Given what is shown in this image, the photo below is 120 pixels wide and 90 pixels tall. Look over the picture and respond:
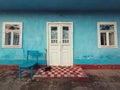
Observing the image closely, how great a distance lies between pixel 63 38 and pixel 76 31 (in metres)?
0.70

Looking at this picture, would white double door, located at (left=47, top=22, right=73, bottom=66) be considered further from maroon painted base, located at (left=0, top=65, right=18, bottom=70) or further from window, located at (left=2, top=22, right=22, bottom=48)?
maroon painted base, located at (left=0, top=65, right=18, bottom=70)

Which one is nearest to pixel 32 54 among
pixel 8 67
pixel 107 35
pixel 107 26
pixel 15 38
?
pixel 15 38

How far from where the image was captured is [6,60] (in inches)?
217

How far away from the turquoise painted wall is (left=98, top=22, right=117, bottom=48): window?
15 centimetres

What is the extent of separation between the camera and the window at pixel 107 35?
219 inches

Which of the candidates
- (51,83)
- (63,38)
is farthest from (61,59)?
(51,83)

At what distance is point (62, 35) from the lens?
5.62 metres

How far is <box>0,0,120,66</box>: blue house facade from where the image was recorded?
219 inches

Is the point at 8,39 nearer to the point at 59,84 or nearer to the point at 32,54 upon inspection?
the point at 32,54

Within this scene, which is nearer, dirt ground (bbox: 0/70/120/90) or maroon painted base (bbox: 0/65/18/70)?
dirt ground (bbox: 0/70/120/90)

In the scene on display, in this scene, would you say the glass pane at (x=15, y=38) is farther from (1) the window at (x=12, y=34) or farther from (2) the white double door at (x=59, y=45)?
(2) the white double door at (x=59, y=45)

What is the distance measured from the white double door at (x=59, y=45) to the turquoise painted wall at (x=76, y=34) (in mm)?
188

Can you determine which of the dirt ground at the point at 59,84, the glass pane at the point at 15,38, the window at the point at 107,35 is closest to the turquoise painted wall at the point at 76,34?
the window at the point at 107,35

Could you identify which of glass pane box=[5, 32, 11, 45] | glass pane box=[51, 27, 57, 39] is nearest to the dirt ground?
glass pane box=[5, 32, 11, 45]
